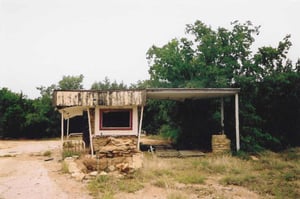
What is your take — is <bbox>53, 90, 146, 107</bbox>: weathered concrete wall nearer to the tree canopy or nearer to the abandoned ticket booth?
the abandoned ticket booth

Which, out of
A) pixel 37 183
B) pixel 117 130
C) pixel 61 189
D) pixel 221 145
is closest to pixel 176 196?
pixel 61 189

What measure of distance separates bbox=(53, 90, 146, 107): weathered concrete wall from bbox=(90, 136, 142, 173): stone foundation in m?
1.77

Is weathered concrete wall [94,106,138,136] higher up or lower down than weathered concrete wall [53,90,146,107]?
lower down

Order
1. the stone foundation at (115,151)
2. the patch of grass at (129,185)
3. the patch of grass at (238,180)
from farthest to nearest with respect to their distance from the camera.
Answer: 1. the stone foundation at (115,151)
2. the patch of grass at (238,180)
3. the patch of grass at (129,185)

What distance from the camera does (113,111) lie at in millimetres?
15344

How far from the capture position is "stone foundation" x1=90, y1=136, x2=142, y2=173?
1208 centimetres

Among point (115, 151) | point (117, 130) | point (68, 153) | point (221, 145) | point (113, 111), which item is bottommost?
point (68, 153)

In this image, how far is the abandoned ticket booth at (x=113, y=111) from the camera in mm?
13969

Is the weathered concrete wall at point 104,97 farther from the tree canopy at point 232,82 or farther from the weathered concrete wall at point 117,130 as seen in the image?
the tree canopy at point 232,82

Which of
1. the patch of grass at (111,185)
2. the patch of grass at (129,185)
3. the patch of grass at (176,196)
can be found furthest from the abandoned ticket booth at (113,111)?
the patch of grass at (176,196)

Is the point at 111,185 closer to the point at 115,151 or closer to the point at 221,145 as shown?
the point at 115,151

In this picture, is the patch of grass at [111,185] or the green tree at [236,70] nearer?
the patch of grass at [111,185]

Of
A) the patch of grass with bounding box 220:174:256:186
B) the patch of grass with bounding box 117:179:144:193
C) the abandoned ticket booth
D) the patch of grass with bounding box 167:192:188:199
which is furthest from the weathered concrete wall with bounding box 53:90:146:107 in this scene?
the patch of grass with bounding box 167:192:188:199

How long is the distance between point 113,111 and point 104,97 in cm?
130
